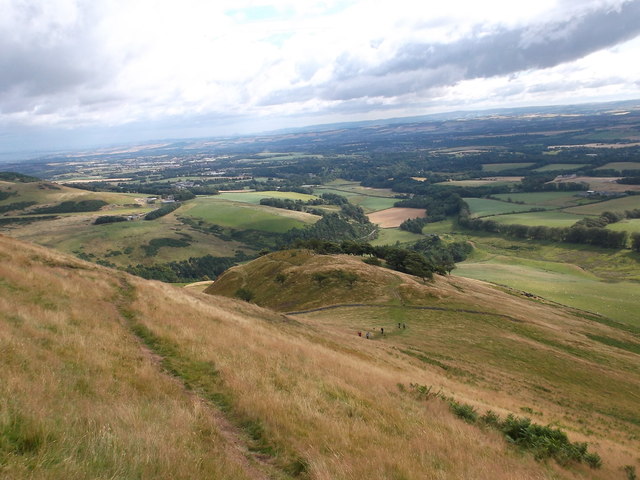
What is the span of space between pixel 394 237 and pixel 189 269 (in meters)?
96.4

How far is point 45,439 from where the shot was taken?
6.70 m

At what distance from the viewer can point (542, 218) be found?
168 meters

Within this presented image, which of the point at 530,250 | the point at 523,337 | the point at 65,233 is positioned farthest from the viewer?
the point at 65,233

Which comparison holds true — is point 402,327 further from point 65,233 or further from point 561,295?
point 65,233

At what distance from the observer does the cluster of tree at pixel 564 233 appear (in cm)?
13350

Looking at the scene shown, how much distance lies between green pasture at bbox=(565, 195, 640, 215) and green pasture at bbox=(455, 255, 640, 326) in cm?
6759

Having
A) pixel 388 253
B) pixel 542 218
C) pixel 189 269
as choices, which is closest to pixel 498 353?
pixel 388 253

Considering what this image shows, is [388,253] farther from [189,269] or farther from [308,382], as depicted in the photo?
[189,269]

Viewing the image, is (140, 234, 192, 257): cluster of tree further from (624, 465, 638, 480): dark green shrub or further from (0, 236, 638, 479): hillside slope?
(624, 465, 638, 480): dark green shrub

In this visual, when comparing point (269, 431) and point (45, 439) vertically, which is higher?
point (45, 439)

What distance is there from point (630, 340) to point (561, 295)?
3326 cm

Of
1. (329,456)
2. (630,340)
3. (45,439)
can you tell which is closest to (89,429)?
(45,439)

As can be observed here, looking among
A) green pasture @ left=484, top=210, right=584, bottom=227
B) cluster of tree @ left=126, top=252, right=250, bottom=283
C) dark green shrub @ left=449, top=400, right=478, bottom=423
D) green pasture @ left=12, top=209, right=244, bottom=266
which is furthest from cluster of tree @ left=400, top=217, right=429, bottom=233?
dark green shrub @ left=449, top=400, right=478, bottom=423

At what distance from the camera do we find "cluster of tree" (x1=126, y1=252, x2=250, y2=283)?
149 metres
